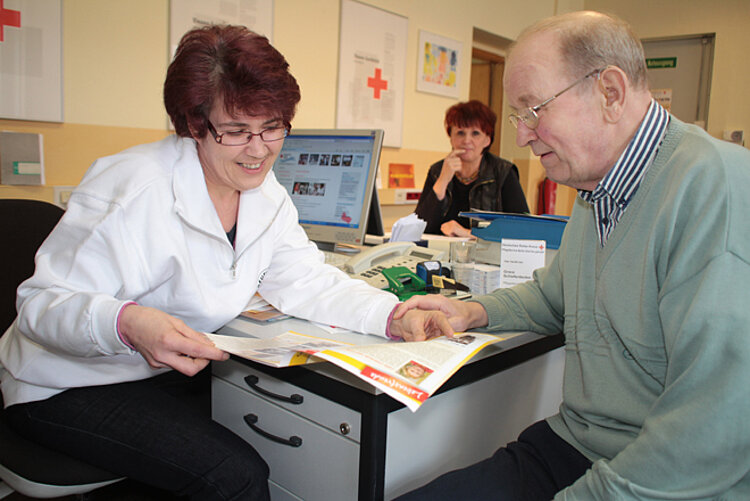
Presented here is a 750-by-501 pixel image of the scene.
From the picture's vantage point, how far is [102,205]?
103 cm

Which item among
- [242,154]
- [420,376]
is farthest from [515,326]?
[242,154]

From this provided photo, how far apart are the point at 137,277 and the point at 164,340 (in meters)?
0.20

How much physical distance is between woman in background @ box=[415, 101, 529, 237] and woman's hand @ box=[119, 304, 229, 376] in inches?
81.0

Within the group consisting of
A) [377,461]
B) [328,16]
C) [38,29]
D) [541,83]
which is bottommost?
[377,461]

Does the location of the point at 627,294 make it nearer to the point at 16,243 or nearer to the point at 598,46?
the point at 598,46

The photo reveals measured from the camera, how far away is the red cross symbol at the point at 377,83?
3592mm

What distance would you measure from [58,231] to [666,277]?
101cm

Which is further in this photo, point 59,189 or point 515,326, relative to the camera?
point 59,189

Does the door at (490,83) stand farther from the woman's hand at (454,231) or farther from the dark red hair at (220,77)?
the dark red hair at (220,77)

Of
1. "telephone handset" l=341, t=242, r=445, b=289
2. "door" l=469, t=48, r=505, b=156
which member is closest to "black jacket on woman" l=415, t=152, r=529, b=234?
"telephone handset" l=341, t=242, r=445, b=289

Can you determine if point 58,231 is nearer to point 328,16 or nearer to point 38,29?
point 38,29

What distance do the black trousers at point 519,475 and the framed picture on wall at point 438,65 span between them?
331 cm

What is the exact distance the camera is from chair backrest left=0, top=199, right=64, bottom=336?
1.26 metres

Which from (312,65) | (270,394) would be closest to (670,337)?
(270,394)
